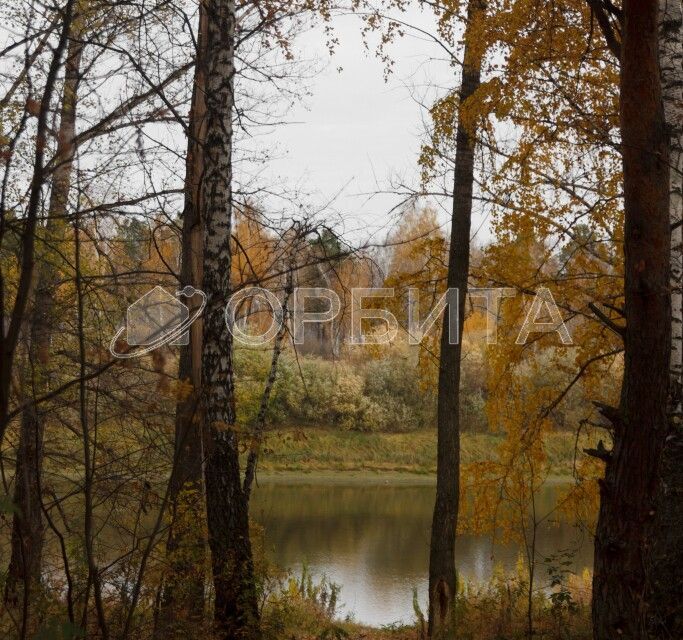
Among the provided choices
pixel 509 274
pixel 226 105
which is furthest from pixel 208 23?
pixel 509 274

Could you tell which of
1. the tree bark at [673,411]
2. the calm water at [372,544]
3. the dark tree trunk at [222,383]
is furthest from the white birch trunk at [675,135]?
the calm water at [372,544]

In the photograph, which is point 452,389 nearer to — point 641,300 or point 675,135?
point 675,135

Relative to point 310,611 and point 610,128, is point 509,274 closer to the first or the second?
point 610,128

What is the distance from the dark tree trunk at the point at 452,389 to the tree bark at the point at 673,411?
101 inches

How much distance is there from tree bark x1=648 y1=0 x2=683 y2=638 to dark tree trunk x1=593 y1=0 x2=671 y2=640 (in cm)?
93

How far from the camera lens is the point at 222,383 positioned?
523 cm

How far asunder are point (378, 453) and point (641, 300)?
67.8 feet

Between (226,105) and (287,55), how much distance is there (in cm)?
211

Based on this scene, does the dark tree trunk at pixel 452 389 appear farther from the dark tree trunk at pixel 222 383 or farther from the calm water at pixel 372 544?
the dark tree trunk at pixel 222 383

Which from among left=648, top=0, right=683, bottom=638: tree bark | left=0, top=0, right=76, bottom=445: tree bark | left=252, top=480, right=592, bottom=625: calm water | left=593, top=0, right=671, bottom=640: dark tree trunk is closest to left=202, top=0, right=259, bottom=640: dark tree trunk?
left=648, top=0, right=683, bottom=638: tree bark

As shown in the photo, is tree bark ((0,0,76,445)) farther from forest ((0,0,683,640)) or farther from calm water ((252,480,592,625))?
calm water ((252,480,592,625))

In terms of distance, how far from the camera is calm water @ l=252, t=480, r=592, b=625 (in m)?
10.6

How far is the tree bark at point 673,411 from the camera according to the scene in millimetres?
4336

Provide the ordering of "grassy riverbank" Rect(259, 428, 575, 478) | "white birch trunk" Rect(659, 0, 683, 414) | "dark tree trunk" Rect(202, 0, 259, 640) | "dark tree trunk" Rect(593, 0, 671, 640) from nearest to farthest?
"dark tree trunk" Rect(593, 0, 671, 640) → "white birch trunk" Rect(659, 0, 683, 414) → "dark tree trunk" Rect(202, 0, 259, 640) → "grassy riverbank" Rect(259, 428, 575, 478)
